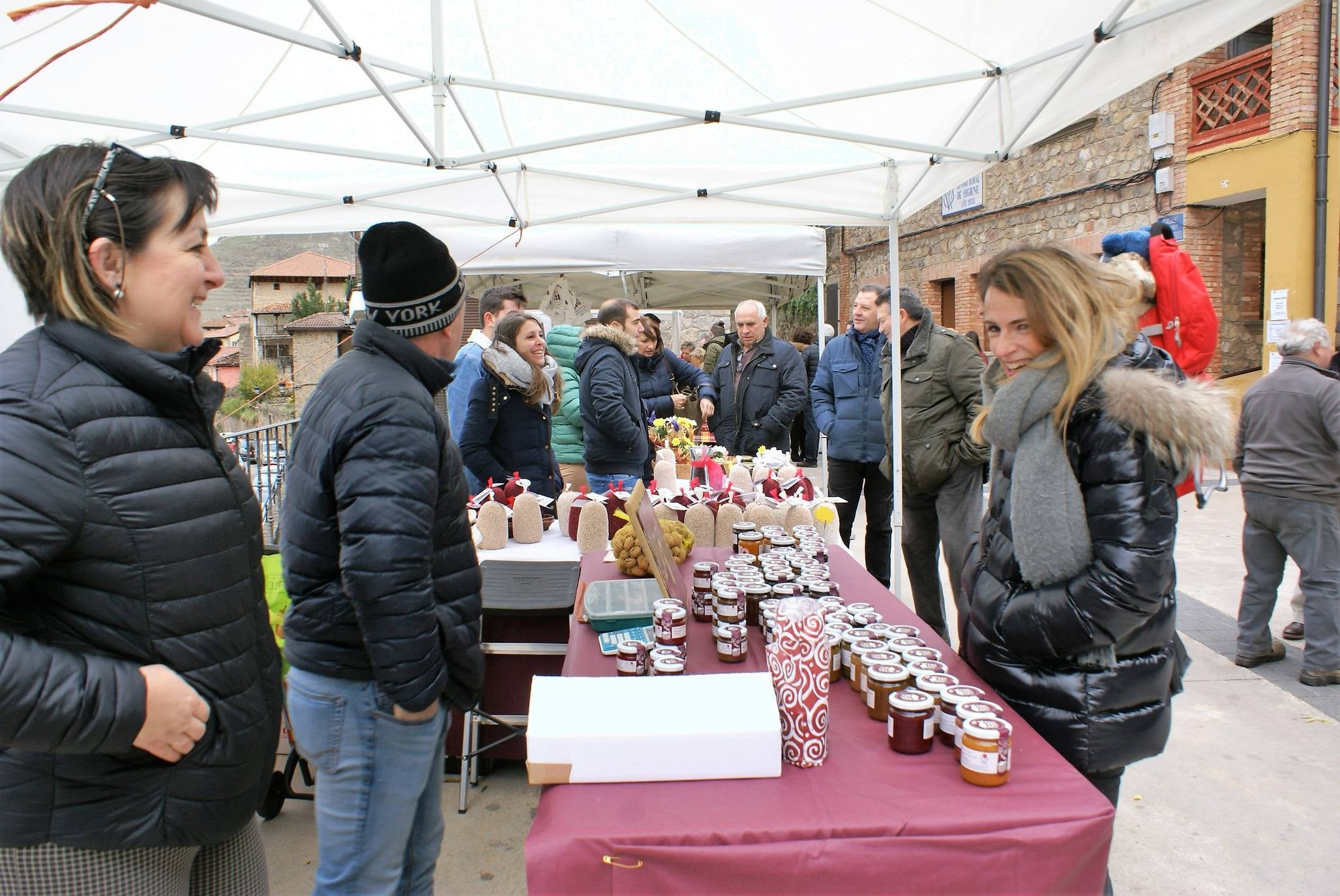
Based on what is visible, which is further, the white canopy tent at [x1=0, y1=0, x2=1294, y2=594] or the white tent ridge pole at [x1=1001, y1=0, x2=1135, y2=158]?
the white canopy tent at [x1=0, y1=0, x2=1294, y2=594]

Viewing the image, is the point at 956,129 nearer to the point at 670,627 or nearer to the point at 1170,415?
the point at 1170,415

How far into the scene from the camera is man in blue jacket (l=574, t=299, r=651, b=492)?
4.37 meters

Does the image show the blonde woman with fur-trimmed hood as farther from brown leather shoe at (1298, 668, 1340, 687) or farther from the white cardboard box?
brown leather shoe at (1298, 668, 1340, 687)

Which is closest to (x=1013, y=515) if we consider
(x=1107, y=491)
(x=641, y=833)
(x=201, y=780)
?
(x=1107, y=491)

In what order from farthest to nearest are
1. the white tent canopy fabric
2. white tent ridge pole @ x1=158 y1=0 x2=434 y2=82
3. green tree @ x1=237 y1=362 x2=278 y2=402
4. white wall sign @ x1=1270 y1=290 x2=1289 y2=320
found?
1. green tree @ x1=237 y1=362 x2=278 y2=402
2. white wall sign @ x1=1270 y1=290 x2=1289 y2=320
3. the white tent canopy fabric
4. white tent ridge pole @ x1=158 y1=0 x2=434 y2=82

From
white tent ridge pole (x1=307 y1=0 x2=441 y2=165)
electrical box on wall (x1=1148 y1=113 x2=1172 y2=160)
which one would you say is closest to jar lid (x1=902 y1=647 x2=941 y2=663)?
white tent ridge pole (x1=307 y1=0 x2=441 y2=165)

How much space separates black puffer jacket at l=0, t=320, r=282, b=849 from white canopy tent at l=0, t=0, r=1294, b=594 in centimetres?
173

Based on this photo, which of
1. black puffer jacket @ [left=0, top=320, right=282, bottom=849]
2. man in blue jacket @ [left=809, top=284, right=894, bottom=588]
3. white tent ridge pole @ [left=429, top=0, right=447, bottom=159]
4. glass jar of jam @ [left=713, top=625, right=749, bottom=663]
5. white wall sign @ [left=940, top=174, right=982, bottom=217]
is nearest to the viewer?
black puffer jacket @ [left=0, top=320, right=282, bottom=849]

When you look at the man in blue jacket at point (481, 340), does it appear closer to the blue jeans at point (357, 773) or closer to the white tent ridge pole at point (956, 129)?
the white tent ridge pole at point (956, 129)

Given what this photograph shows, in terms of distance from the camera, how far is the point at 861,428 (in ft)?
15.9

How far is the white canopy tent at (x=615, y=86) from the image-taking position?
2758 mm

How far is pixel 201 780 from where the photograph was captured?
1197 millimetres

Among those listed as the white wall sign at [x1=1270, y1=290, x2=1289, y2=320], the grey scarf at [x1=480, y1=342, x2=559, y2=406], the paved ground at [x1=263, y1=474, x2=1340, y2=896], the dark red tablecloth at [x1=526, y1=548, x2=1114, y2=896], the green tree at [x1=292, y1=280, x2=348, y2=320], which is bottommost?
the paved ground at [x1=263, y1=474, x2=1340, y2=896]

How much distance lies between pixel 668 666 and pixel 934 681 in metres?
0.52
